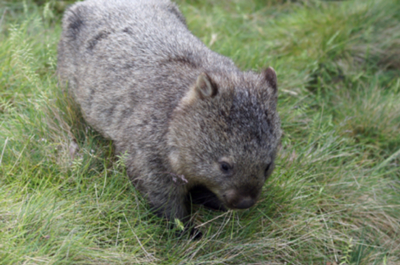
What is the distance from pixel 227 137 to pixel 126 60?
59.9 inches

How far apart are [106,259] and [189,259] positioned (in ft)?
2.12

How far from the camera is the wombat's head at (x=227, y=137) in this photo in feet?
11.2

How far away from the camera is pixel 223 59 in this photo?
4477mm

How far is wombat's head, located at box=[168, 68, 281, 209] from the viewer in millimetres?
3426

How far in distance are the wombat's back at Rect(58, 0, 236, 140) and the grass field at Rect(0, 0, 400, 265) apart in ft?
0.73

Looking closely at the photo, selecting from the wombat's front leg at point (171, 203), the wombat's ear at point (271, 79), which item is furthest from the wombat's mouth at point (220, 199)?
the wombat's ear at point (271, 79)

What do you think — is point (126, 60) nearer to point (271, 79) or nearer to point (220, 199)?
point (271, 79)

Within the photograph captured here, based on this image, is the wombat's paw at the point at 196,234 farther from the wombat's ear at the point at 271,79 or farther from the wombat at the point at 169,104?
the wombat's ear at the point at 271,79

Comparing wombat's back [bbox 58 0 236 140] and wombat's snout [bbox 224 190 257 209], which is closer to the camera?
wombat's snout [bbox 224 190 257 209]

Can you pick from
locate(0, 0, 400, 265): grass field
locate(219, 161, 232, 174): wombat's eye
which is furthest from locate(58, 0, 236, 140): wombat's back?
locate(219, 161, 232, 174): wombat's eye

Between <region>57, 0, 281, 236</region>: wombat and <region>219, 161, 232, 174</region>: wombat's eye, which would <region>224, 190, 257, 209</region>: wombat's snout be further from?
<region>219, 161, 232, 174</region>: wombat's eye

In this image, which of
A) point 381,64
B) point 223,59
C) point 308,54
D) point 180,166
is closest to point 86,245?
point 180,166

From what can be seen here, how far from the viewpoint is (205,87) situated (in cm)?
359

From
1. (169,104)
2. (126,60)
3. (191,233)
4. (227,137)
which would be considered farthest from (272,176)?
(126,60)
